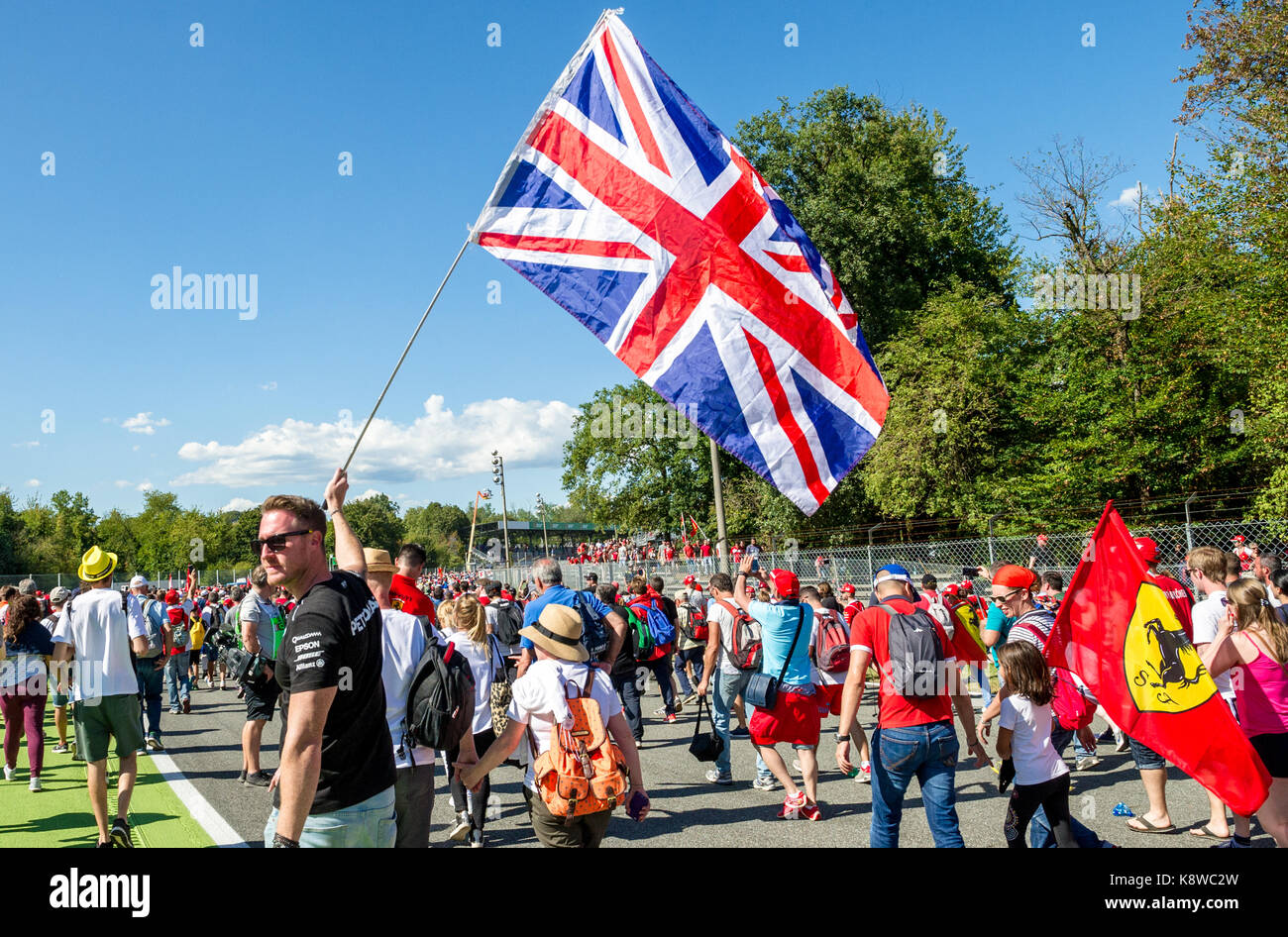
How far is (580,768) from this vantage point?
379cm

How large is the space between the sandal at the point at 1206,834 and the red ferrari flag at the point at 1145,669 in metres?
1.28

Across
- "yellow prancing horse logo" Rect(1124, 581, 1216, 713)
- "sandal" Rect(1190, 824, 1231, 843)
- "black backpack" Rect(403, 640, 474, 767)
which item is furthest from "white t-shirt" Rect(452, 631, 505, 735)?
"sandal" Rect(1190, 824, 1231, 843)

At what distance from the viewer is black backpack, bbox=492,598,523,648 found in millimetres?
8469

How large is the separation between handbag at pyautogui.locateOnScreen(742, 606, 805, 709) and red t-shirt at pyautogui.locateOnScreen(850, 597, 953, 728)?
6.14 feet

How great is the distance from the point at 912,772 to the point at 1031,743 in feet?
2.16

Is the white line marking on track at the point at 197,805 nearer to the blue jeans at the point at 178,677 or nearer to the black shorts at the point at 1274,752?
the blue jeans at the point at 178,677

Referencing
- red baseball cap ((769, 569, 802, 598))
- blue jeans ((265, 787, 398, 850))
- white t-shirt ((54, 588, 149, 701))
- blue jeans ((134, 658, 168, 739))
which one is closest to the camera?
blue jeans ((265, 787, 398, 850))

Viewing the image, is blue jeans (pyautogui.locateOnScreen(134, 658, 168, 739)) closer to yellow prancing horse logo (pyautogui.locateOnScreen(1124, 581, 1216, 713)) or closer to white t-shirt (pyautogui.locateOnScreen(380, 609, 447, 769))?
white t-shirt (pyautogui.locateOnScreen(380, 609, 447, 769))

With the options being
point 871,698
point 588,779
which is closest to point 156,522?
point 871,698

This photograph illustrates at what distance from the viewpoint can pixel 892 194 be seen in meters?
31.3

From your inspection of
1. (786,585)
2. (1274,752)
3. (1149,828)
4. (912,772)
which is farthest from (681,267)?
(1149,828)

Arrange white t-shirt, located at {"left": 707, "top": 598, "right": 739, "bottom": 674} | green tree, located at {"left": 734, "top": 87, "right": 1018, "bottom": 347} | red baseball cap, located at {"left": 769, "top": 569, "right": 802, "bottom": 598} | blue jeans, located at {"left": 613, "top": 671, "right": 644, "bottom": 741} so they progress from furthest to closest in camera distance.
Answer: green tree, located at {"left": 734, "top": 87, "right": 1018, "bottom": 347}, blue jeans, located at {"left": 613, "top": 671, "right": 644, "bottom": 741}, white t-shirt, located at {"left": 707, "top": 598, "right": 739, "bottom": 674}, red baseball cap, located at {"left": 769, "top": 569, "right": 802, "bottom": 598}

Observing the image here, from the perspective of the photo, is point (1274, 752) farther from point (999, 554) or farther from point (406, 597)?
point (999, 554)
